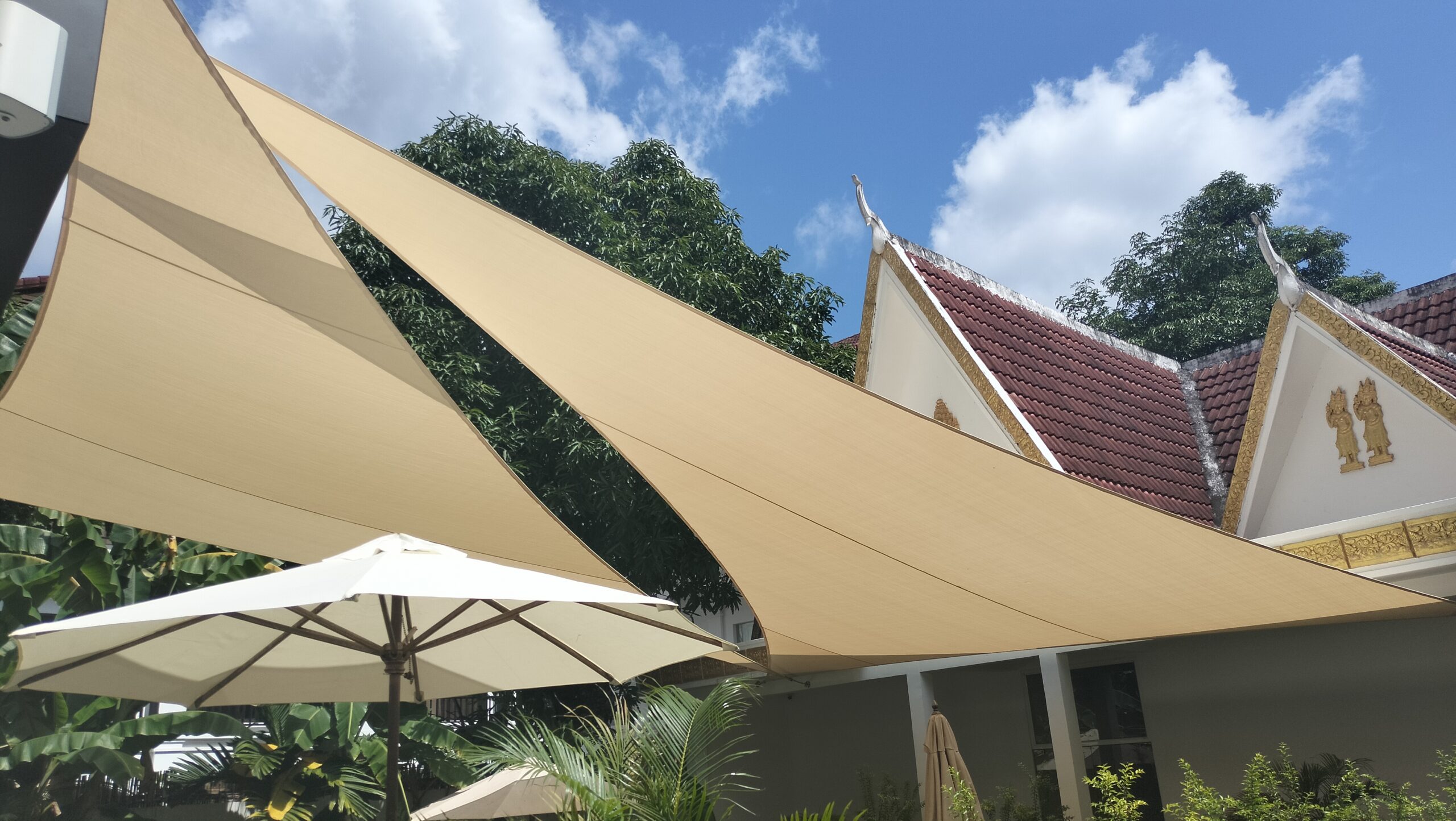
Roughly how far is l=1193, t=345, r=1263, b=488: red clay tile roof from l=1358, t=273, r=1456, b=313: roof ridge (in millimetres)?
930

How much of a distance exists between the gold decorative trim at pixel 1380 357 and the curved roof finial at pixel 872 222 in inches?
122

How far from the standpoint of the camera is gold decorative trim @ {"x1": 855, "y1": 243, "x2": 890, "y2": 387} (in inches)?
343

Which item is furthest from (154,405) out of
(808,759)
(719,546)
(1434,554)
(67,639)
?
(808,759)

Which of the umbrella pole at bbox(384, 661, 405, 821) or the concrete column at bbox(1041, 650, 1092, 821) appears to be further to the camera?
the concrete column at bbox(1041, 650, 1092, 821)

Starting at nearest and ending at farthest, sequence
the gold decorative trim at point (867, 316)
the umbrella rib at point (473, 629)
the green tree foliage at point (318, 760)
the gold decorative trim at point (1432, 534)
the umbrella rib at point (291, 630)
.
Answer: the umbrella rib at point (473, 629), the umbrella rib at point (291, 630), the gold decorative trim at point (1432, 534), the green tree foliage at point (318, 760), the gold decorative trim at point (867, 316)

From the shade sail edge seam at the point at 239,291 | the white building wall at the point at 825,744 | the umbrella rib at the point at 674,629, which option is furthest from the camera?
the white building wall at the point at 825,744

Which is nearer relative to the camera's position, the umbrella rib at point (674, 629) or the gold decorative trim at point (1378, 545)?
the umbrella rib at point (674, 629)

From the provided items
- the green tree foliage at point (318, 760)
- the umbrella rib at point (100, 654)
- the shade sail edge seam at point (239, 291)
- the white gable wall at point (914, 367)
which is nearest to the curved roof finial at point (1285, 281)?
the white gable wall at point (914, 367)

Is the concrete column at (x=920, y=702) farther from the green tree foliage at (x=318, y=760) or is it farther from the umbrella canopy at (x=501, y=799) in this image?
the green tree foliage at (x=318, y=760)

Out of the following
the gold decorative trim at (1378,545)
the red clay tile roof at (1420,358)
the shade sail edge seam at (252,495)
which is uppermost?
the red clay tile roof at (1420,358)

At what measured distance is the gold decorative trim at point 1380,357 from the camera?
5.84 m

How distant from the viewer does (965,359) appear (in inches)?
299

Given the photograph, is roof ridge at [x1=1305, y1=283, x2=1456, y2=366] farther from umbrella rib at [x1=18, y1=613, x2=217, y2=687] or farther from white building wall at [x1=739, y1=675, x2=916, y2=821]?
umbrella rib at [x1=18, y1=613, x2=217, y2=687]

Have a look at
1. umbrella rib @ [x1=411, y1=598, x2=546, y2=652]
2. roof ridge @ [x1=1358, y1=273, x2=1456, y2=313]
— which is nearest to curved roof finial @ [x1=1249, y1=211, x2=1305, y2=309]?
roof ridge @ [x1=1358, y1=273, x2=1456, y2=313]
